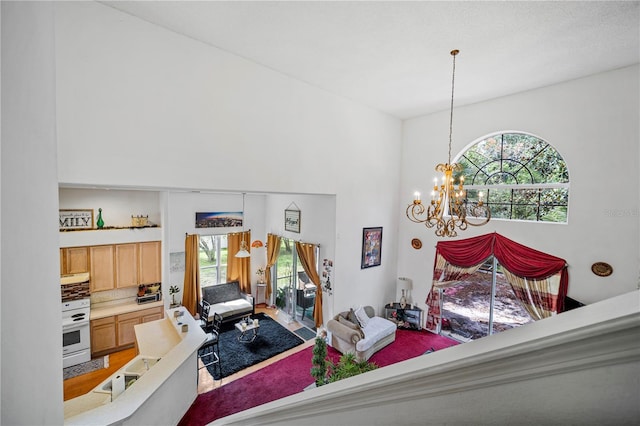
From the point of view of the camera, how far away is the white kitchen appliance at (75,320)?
15.6 ft

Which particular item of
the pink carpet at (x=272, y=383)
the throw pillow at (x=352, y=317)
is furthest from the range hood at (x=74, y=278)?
the throw pillow at (x=352, y=317)

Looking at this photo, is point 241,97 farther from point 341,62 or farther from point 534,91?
point 534,91

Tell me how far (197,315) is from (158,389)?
3976mm

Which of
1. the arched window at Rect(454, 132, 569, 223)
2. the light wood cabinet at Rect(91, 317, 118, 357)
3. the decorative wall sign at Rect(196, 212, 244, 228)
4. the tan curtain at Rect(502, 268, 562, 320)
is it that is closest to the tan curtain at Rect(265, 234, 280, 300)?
the decorative wall sign at Rect(196, 212, 244, 228)

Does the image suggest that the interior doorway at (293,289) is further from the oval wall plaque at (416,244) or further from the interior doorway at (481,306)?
the interior doorway at (481,306)

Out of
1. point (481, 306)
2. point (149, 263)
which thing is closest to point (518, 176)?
point (481, 306)

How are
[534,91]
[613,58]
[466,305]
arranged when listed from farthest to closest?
[466,305] < [534,91] < [613,58]

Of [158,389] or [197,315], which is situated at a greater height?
[158,389]

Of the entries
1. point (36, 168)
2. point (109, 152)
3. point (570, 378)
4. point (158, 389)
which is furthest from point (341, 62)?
point (158, 389)

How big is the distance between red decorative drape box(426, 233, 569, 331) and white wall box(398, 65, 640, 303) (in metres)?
0.13

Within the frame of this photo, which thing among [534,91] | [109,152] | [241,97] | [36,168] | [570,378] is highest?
[534,91]

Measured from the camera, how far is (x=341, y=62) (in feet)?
12.3

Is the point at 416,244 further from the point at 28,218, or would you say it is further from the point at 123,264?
the point at 123,264

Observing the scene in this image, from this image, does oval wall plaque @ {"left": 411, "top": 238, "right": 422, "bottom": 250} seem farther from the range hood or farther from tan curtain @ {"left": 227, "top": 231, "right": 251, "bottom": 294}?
the range hood
